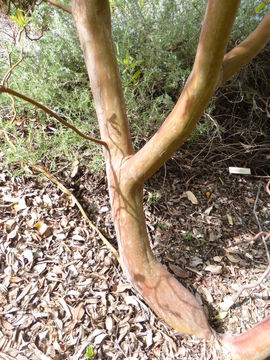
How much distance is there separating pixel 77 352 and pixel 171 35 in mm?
2078

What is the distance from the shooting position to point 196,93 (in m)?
1.12

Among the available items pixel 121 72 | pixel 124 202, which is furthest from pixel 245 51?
pixel 121 72

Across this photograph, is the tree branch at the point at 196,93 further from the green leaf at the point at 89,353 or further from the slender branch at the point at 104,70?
the green leaf at the point at 89,353

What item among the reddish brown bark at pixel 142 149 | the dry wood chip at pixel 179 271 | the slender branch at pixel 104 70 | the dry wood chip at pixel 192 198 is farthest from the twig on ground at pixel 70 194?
the dry wood chip at pixel 192 198

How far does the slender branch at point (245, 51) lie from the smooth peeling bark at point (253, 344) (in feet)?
3.41

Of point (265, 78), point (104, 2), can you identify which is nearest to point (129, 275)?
point (104, 2)

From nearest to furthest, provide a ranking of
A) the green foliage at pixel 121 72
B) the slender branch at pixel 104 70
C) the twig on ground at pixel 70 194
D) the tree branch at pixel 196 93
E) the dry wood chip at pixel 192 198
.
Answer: the tree branch at pixel 196 93, the slender branch at pixel 104 70, the twig on ground at pixel 70 194, the green foliage at pixel 121 72, the dry wood chip at pixel 192 198

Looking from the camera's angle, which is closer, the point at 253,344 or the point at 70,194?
the point at 253,344

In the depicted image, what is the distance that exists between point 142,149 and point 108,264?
2.54 ft

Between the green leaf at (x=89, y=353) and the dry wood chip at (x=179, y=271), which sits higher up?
the dry wood chip at (x=179, y=271)

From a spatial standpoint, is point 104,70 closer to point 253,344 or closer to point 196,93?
point 196,93

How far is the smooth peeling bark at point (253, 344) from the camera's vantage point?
1380 mm

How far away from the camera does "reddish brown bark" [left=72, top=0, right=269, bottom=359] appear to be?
3.68 ft

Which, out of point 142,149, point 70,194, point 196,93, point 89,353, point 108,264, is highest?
point 196,93
